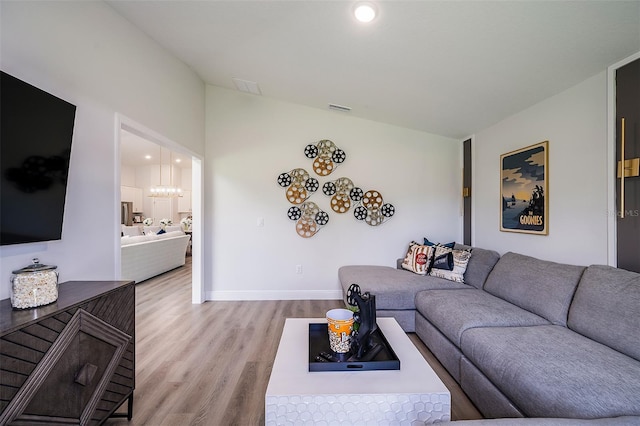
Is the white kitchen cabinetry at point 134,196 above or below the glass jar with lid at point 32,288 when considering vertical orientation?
above

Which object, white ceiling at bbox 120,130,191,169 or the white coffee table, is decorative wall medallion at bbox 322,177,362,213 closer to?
the white coffee table

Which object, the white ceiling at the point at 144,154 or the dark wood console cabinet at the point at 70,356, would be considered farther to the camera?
the white ceiling at the point at 144,154

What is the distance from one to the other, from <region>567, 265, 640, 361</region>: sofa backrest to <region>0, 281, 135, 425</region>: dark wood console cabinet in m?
2.79

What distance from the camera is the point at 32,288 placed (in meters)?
1.15

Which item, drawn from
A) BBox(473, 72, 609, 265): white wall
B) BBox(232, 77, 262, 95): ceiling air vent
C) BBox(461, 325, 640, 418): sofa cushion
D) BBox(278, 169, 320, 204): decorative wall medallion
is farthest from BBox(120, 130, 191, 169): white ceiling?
BBox(461, 325, 640, 418): sofa cushion

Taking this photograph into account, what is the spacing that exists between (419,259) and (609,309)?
5.66 ft

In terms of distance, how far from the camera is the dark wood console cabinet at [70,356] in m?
0.97

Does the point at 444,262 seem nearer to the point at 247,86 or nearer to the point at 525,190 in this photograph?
the point at 525,190

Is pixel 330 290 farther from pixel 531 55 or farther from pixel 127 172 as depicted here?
pixel 127 172

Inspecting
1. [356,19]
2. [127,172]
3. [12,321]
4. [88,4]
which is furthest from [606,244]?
[127,172]

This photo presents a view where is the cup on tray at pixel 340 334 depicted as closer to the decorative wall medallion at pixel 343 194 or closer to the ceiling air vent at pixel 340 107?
the decorative wall medallion at pixel 343 194

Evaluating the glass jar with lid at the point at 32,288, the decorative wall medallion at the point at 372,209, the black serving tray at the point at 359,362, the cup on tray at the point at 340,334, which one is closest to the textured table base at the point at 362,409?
the black serving tray at the point at 359,362

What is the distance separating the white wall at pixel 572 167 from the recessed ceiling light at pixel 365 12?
181cm

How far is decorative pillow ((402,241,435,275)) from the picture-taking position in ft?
10.3
